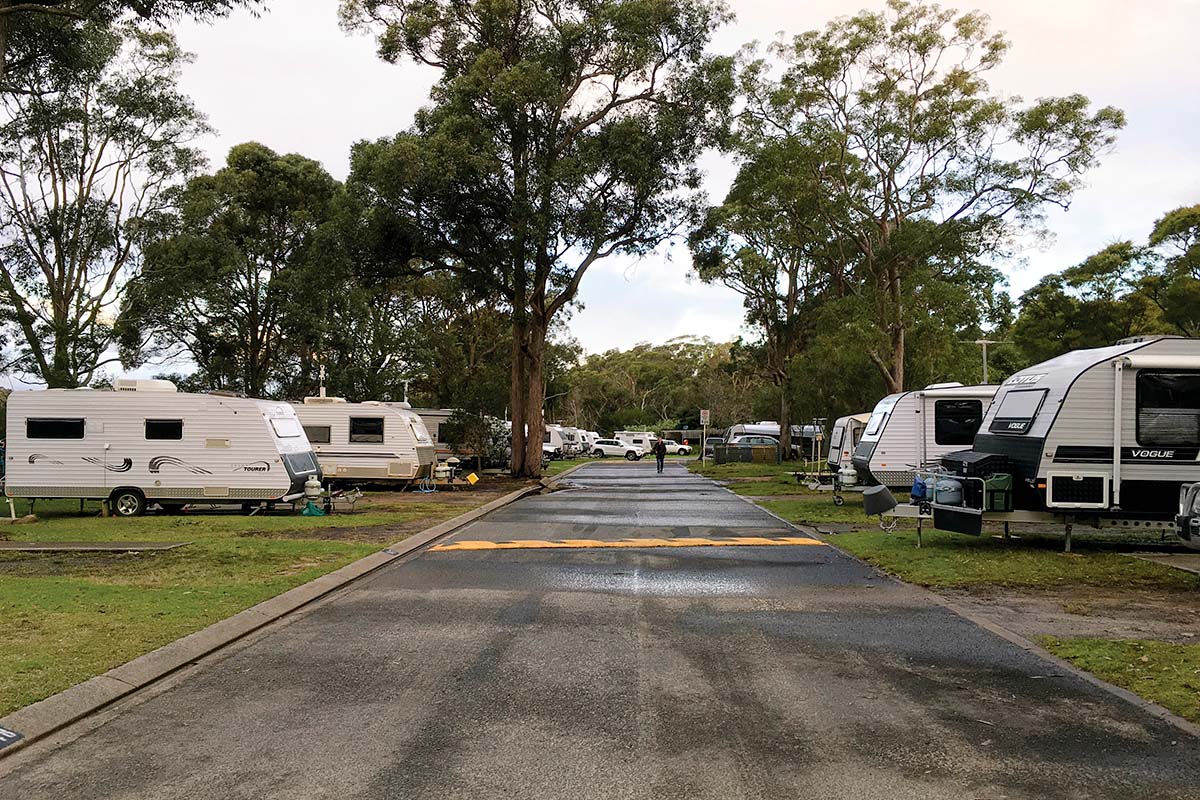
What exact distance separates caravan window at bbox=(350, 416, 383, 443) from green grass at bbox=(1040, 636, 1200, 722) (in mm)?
22742

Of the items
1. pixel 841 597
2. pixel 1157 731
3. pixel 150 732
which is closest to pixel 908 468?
pixel 841 597

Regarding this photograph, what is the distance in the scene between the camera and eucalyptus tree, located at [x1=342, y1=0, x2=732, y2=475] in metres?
28.3

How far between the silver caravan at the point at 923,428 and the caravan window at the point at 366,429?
14413mm

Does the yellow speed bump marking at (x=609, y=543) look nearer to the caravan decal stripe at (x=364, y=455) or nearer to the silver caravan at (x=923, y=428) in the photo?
the silver caravan at (x=923, y=428)

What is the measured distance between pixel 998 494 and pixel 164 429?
16118mm

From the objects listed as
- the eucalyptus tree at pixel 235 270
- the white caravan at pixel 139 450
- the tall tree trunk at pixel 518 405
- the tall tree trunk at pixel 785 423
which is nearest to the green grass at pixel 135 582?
the white caravan at pixel 139 450

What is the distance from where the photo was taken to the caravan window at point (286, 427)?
65.0ft

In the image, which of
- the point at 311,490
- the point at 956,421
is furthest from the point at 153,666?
the point at 956,421

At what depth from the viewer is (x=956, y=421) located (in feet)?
69.9

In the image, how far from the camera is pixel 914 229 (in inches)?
1048

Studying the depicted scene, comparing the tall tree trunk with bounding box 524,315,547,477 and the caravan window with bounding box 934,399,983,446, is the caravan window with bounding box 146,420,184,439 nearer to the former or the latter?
the tall tree trunk with bounding box 524,315,547,477

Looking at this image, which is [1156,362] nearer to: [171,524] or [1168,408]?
[1168,408]

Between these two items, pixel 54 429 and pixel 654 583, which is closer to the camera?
pixel 654 583

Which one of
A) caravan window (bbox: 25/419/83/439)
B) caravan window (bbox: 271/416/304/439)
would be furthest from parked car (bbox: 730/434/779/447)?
caravan window (bbox: 25/419/83/439)
